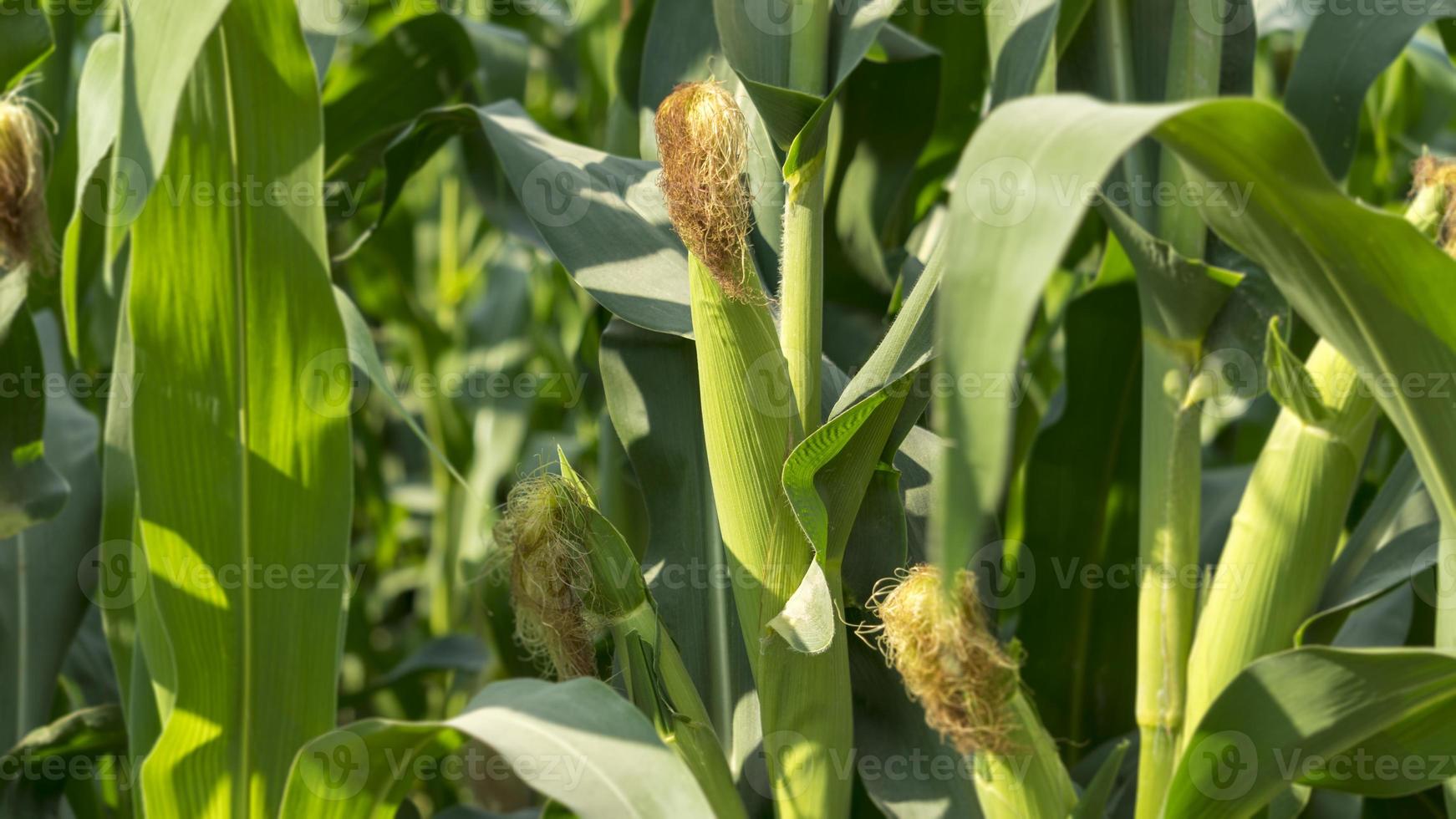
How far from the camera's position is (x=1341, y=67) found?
106cm

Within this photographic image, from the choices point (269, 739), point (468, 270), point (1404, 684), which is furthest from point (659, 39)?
point (468, 270)

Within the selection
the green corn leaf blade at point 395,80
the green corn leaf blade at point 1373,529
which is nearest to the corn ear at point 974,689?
the green corn leaf blade at point 1373,529

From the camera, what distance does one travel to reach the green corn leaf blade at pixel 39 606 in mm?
1192

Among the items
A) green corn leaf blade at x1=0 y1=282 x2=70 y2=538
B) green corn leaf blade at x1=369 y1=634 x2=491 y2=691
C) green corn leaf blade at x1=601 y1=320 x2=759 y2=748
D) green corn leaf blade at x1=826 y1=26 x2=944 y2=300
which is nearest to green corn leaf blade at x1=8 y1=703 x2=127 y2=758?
green corn leaf blade at x1=0 y1=282 x2=70 y2=538

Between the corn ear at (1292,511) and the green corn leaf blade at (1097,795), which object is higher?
the corn ear at (1292,511)

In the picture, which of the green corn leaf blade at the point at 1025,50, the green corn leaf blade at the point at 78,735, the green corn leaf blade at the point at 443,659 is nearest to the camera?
the green corn leaf blade at the point at 1025,50

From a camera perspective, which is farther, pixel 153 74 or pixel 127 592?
pixel 127 592

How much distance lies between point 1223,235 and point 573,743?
0.48 meters

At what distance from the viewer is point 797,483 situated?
759mm

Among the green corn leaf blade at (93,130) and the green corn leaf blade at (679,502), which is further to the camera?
the green corn leaf blade at (679,502)

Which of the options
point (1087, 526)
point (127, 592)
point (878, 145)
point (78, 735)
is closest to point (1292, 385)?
point (1087, 526)

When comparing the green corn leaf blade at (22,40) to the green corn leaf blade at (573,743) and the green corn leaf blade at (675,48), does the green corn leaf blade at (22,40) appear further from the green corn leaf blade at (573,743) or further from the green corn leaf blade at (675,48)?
the green corn leaf blade at (573,743)

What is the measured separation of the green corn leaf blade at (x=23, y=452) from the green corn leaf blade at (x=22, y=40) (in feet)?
0.82

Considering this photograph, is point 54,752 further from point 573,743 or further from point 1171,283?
point 1171,283
